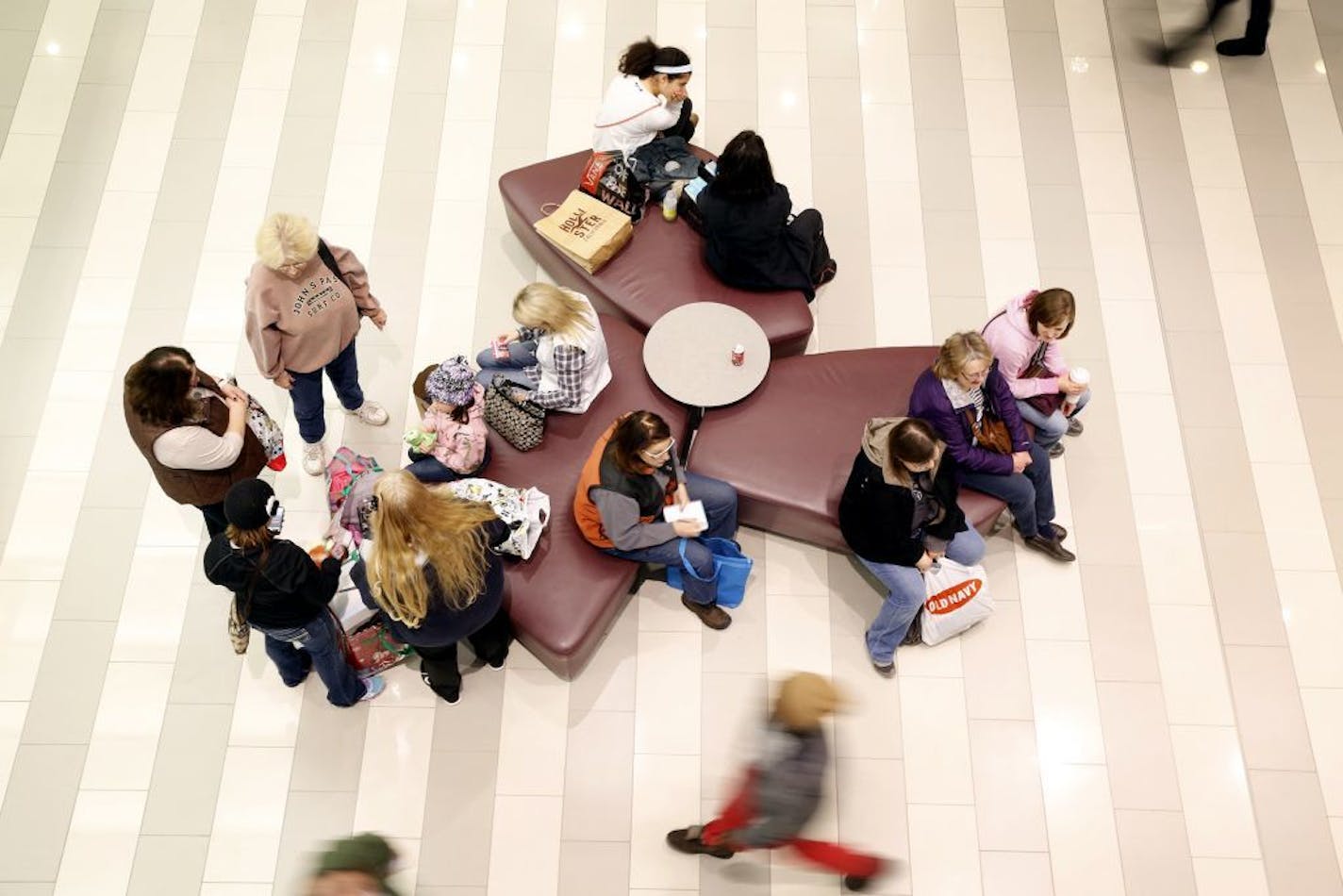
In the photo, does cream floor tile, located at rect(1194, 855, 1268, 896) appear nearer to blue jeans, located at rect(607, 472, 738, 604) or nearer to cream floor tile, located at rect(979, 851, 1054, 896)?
cream floor tile, located at rect(979, 851, 1054, 896)

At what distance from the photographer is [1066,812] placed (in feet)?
16.3

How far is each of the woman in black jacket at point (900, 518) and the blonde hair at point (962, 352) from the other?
41cm

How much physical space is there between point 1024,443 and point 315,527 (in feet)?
12.7

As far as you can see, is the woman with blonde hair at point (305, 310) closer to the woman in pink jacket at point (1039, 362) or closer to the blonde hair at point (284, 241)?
the blonde hair at point (284, 241)

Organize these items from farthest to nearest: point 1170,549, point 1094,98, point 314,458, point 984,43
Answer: point 984,43 < point 1094,98 < point 314,458 < point 1170,549

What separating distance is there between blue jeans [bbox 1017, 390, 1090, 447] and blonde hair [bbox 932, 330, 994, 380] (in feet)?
2.25

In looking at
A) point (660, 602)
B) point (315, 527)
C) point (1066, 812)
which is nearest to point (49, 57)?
point (315, 527)

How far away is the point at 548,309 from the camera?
4828 millimetres

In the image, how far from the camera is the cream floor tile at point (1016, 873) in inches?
190

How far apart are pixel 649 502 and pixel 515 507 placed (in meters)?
0.66

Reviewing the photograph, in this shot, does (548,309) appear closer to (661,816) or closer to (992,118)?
(661,816)

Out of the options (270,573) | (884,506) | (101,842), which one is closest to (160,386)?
(270,573)

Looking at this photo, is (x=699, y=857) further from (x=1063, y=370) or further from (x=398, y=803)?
(x=1063, y=370)

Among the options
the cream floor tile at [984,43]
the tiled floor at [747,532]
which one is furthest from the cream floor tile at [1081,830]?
the cream floor tile at [984,43]
